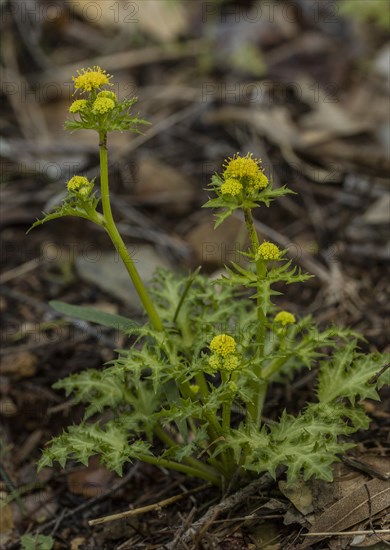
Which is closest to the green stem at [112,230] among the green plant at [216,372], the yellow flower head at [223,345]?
the green plant at [216,372]

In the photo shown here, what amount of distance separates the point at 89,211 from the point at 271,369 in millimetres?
1088

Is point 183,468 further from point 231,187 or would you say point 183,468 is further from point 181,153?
point 181,153

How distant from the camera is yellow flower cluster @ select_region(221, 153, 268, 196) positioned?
2.57m

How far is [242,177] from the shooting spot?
260 cm

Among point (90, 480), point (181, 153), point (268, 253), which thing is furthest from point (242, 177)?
point (181, 153)

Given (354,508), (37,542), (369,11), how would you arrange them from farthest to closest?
(369,11) < (37,542) < (354,508)

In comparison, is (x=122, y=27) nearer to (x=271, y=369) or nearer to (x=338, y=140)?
(x=338, y=140)

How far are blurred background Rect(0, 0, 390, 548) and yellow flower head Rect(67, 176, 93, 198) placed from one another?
1.51 meters

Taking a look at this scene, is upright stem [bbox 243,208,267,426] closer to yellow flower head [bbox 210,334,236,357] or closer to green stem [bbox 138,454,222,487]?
yellow flower head [bbox 210,334,236,357]

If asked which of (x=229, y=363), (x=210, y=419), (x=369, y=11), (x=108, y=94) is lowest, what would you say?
(x=210, y=419)

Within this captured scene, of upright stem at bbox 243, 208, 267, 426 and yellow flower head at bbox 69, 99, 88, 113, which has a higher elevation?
yellow flower head at bbox 69, 99, 88, 113

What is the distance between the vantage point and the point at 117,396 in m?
3.13

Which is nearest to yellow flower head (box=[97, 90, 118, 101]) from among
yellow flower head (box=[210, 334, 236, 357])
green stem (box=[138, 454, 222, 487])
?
yellow flower head (box=[210, 334, 236, 357])

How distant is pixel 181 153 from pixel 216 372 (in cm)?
321
